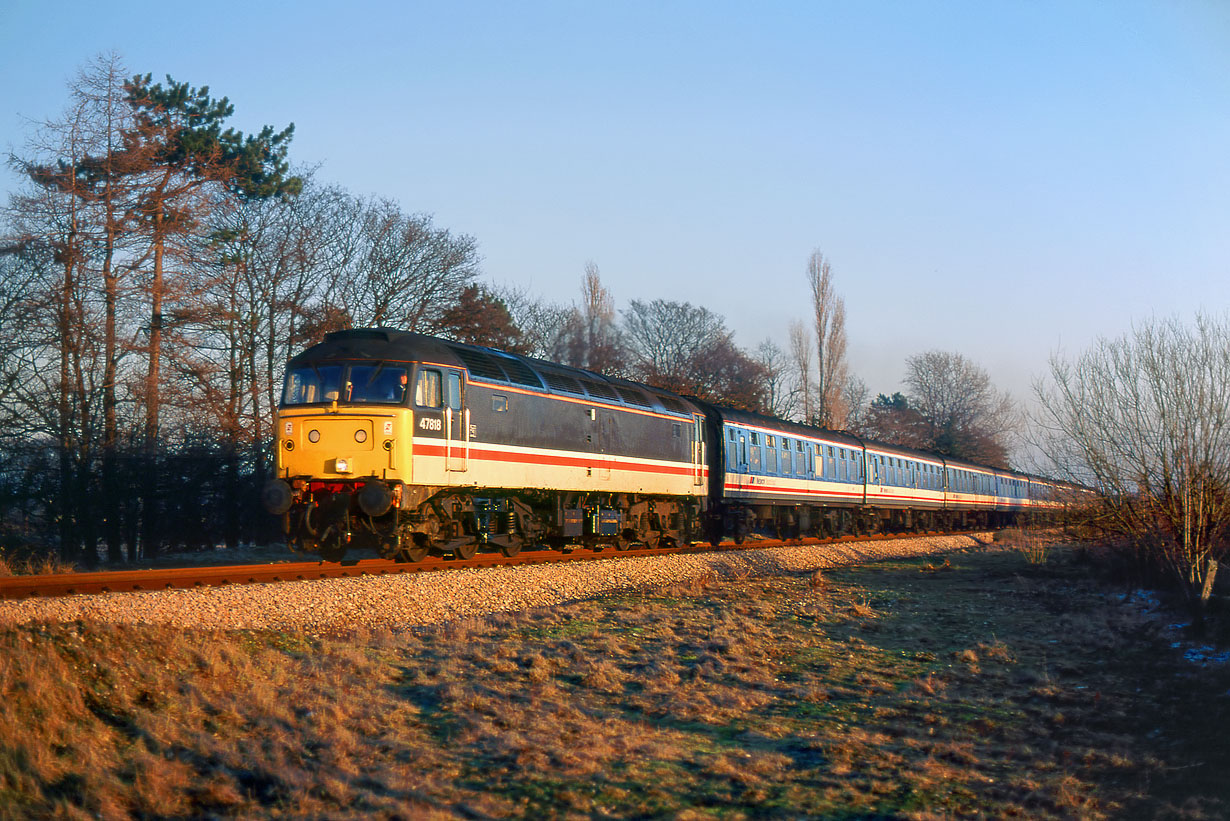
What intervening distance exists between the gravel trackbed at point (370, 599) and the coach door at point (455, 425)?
1.85 meters

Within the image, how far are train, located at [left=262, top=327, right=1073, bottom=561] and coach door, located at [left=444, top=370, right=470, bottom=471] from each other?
3cm

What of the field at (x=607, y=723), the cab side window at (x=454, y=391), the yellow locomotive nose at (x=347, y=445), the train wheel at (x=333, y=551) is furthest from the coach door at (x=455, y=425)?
the field at (x=607, y=723)

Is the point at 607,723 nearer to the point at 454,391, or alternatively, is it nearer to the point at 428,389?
the point at 428,389

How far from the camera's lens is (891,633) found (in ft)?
40.2

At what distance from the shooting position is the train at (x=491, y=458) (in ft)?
48.6

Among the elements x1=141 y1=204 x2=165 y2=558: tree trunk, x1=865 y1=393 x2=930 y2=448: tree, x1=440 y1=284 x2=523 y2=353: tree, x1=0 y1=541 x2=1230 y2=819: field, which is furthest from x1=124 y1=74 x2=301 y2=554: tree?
x1=865 y1=393 x2=930 y2=448: tree

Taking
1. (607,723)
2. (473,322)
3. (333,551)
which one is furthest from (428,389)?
(473,322)

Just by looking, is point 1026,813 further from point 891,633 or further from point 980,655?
point 891,633

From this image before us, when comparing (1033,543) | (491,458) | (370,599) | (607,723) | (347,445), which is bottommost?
(607,723)

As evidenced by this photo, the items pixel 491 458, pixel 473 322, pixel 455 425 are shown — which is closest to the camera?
pixel 455 425

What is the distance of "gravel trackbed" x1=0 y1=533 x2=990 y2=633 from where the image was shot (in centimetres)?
1026

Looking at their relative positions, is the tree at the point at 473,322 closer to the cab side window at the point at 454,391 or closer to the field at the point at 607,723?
the cab side window at the point at 454,391

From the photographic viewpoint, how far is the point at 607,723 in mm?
7832

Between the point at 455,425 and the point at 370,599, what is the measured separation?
4.09 meters
